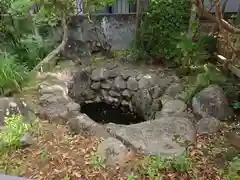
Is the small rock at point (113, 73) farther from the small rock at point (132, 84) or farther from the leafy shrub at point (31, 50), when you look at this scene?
the leafy shrub at point (31, 50)

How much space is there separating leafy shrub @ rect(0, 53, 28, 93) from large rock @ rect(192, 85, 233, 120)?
10.9 ft

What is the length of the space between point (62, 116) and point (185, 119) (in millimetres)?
2074

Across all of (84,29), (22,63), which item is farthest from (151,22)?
(22,63)

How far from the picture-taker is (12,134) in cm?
387

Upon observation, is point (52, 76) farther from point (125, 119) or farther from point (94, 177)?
point (94, 177)

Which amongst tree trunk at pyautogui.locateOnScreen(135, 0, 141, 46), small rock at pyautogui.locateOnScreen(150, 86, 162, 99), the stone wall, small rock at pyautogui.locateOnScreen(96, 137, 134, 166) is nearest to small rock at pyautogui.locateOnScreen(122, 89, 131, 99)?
the stone wall

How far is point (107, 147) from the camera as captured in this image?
13.2 feet

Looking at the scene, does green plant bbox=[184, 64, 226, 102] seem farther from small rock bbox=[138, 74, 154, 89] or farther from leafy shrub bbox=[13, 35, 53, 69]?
leafy shrub bbox=[13, 35, 53, 69]

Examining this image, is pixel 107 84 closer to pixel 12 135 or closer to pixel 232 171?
pixel 12 135

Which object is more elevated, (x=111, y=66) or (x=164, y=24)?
(x=164, y=24)

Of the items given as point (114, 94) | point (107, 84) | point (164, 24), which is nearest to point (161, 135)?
point (114, 94)

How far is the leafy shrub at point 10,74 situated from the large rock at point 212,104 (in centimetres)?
332

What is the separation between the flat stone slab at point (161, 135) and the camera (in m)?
4.09

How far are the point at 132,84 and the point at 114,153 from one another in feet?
10.4
